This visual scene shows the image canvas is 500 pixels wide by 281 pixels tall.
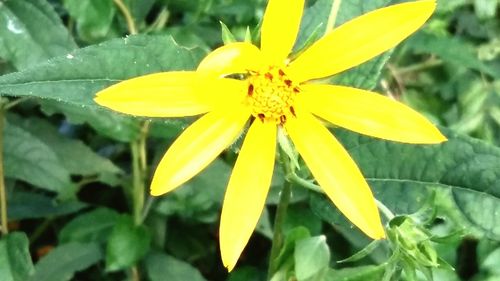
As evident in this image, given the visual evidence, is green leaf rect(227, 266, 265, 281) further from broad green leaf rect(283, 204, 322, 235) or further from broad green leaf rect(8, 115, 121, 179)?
broad green leaf rect(8, 115, 121, 179)

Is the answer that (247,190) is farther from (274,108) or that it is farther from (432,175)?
(432,175)

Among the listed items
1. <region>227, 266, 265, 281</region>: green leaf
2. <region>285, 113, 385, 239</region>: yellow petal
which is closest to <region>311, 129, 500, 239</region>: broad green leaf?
<region>285, 113, 385, 239</region>: yellow petal

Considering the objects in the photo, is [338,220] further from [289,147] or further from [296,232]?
[289,147]

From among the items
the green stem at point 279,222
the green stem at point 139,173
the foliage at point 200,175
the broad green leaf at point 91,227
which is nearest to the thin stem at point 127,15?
the foliage at point 200,175

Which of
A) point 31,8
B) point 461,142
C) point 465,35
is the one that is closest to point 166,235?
point 31,8

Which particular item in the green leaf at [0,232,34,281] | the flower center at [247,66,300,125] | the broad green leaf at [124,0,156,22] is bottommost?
the green leaf at [0,232,34,281]

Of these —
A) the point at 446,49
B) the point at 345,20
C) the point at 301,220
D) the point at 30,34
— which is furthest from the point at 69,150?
the point at 446,49
